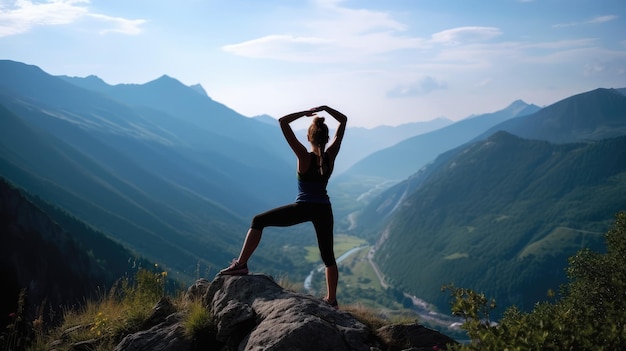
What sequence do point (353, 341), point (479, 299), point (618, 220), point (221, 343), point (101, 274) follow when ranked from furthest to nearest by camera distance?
point (101, 274) < point (618, 220) < point (221, 343) < point (353, 341) < point (479, 299)

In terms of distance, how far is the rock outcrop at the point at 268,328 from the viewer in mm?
8461

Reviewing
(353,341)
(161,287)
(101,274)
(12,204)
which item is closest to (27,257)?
(12,204)

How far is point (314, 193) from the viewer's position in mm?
10133

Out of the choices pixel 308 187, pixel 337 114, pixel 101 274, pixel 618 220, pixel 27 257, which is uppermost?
pixel 337 114

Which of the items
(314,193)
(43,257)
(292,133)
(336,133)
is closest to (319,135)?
(292,133)

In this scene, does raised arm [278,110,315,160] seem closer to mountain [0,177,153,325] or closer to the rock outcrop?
the rock outcrop

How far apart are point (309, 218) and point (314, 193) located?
1.88 ft

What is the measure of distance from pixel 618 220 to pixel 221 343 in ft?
96.7

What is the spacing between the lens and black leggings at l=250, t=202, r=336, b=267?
10.2m

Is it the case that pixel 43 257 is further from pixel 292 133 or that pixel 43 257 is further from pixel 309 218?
pixel 292 133

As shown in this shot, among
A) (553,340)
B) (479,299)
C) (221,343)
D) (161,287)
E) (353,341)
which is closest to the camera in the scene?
(553,340)

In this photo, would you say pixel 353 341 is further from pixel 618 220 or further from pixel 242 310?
pixel 618 220

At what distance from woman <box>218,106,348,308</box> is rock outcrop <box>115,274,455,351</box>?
1.00m

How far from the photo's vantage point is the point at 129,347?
9859 mm
